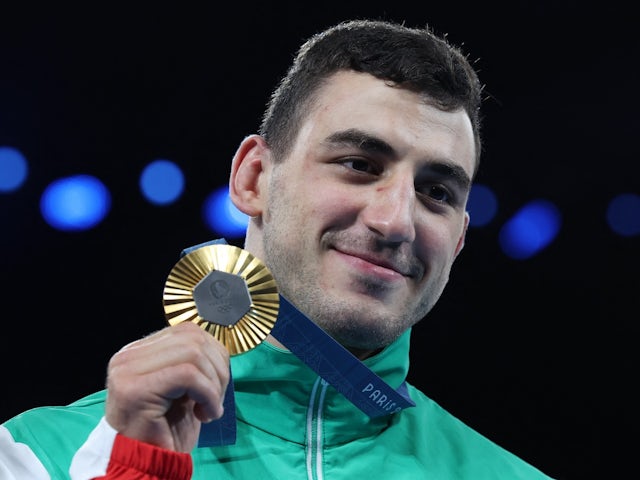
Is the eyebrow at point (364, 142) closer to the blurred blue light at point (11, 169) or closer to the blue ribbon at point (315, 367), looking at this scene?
the blue ribbon at point (315, 367)

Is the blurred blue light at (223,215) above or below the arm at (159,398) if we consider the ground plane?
below

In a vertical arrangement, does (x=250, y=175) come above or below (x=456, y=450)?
above

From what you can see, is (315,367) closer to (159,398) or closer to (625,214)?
(159,398)

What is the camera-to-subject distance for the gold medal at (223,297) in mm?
1241

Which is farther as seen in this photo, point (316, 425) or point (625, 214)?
point (625, 214)

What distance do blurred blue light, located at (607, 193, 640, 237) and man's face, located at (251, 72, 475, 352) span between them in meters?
2.23

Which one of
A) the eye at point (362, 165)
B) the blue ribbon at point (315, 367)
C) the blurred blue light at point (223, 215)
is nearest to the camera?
the blue ribbon at point (315, 367)

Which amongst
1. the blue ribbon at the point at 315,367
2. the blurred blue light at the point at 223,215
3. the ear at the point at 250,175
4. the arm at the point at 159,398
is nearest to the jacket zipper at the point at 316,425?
the blue ribbon at the point at 315,367

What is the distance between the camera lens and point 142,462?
1.17 meters

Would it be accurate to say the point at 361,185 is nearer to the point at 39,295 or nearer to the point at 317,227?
the point at 317,227

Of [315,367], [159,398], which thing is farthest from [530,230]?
[159,398]

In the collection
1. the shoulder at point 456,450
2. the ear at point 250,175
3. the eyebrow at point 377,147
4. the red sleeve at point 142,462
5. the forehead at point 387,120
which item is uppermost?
the forehead at point 387,120

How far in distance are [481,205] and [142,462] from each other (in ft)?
9.51

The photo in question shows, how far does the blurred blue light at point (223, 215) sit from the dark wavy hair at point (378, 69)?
4.74ft
